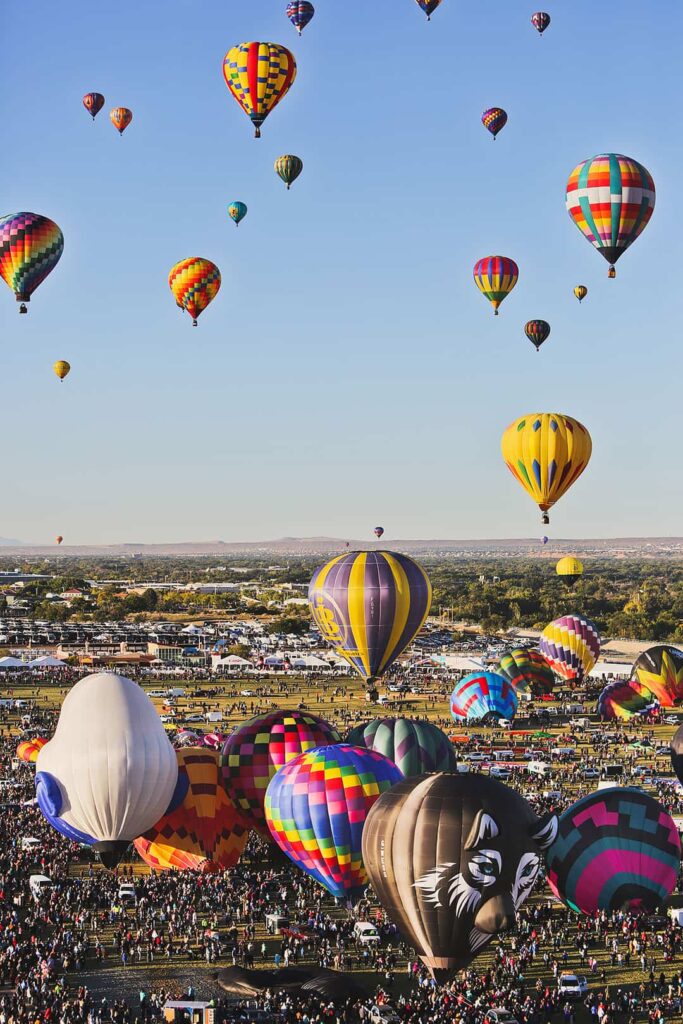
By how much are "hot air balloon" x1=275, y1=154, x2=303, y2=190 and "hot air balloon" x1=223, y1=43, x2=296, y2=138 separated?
16.5ft

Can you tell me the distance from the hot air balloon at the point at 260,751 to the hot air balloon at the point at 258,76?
570 inches

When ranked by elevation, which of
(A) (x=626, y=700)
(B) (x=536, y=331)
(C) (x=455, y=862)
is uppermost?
(B) (x=536, y=331)

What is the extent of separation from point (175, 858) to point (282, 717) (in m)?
2.81

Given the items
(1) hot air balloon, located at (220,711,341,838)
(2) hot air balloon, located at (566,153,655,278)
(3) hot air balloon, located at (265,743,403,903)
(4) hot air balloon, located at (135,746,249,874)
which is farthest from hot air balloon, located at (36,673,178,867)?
(2) hot air balloon, located at (566,153,655,278)

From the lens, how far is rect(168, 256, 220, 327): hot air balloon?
36.0 m

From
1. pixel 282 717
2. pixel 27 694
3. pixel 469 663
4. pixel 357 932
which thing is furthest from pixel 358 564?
pixel 469 663

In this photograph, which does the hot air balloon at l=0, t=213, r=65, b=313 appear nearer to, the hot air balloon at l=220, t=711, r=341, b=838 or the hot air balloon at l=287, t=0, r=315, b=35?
the hot air balloon at l=287, t=0, r=315, b=35

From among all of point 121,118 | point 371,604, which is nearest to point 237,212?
point 121,118

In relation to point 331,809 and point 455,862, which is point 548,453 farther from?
point 455,862

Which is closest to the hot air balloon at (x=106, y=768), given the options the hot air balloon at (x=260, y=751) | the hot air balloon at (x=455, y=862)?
the hot air balloon at (x=260, y=751)

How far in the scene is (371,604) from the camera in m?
26.3

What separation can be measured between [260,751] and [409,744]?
2.64 metres

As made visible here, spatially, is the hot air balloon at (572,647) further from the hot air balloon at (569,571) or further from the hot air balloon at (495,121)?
the hot air balloon at (495,121)

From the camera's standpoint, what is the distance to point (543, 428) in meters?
29.1
